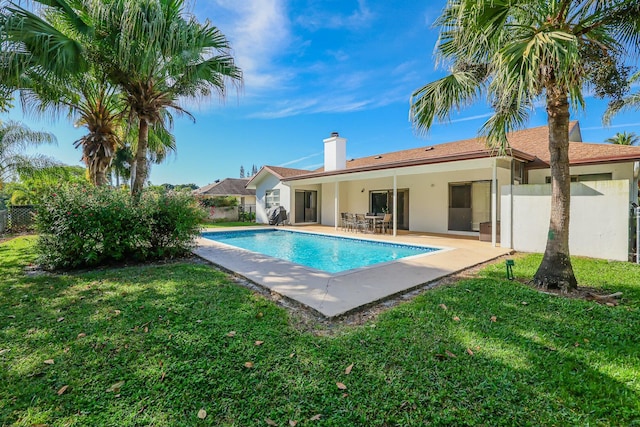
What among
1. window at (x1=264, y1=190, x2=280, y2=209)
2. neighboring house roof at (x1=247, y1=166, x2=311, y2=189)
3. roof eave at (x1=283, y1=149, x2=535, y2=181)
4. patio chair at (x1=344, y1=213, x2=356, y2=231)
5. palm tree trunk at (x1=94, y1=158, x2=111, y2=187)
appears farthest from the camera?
window at (x1=264, y1=190, x2=280, y2=209)

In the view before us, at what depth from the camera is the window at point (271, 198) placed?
70.1 ft

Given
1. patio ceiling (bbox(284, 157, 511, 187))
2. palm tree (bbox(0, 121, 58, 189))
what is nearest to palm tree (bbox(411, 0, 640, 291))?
patio ceiling (bbox(284, 157, 511, 187))

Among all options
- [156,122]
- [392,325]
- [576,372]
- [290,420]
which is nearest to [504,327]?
[576,372]

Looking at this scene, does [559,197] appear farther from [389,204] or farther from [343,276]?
[389,204]

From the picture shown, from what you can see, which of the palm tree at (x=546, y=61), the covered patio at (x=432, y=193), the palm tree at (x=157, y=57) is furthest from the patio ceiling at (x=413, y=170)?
the palm tree at (x=157, y=57)

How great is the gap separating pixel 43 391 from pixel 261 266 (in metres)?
4.88

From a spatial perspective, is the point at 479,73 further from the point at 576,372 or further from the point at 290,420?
the point at 290,420

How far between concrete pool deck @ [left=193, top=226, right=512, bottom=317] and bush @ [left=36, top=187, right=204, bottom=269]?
1322 millimetres

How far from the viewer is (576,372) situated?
2.81 meters

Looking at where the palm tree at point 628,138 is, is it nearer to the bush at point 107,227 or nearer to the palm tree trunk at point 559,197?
the palm tree trunk at point 559,197

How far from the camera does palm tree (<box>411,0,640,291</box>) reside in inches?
173

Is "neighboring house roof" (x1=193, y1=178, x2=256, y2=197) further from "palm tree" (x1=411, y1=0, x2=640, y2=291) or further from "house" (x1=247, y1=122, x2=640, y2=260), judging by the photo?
"palm tree" (x1=411, y1=0, x2=640, y2=291)

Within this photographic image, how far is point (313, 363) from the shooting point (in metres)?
2.99

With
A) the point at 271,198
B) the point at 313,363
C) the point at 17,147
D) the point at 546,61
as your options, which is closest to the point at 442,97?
the point at 546,61
